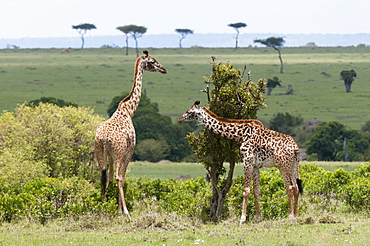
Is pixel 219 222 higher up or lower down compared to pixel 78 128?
lower down

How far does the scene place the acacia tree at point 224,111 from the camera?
15.0 m

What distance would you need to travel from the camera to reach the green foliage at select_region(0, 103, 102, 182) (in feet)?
62.3

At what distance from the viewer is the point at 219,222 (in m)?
14.5

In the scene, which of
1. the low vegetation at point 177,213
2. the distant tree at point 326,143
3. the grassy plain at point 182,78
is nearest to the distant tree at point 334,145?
the distant tree at point 326,143

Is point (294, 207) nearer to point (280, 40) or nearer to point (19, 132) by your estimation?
point (19, 132)

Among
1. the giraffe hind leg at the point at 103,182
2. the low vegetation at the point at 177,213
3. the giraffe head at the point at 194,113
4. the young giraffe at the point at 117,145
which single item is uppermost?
the giraffe head at the point at 194,113

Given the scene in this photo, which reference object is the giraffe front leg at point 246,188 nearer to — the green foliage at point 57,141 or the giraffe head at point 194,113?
the giraffe head at point 194,113

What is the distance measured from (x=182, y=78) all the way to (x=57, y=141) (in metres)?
78.1

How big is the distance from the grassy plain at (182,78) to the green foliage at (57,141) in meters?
49.2

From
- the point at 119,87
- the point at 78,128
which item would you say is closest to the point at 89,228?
the point at 78,128

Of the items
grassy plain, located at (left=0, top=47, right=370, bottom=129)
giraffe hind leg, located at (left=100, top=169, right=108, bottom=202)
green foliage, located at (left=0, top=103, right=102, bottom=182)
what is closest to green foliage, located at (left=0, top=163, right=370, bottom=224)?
giraffe hind leg, located at (left=100, top=169, right=108, bottom=202)

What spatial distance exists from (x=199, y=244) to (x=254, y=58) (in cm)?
10953

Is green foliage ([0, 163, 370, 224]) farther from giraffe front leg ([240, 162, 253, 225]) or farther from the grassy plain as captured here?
the grassy plain

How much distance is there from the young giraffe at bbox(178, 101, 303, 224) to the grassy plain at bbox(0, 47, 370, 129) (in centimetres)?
5264
